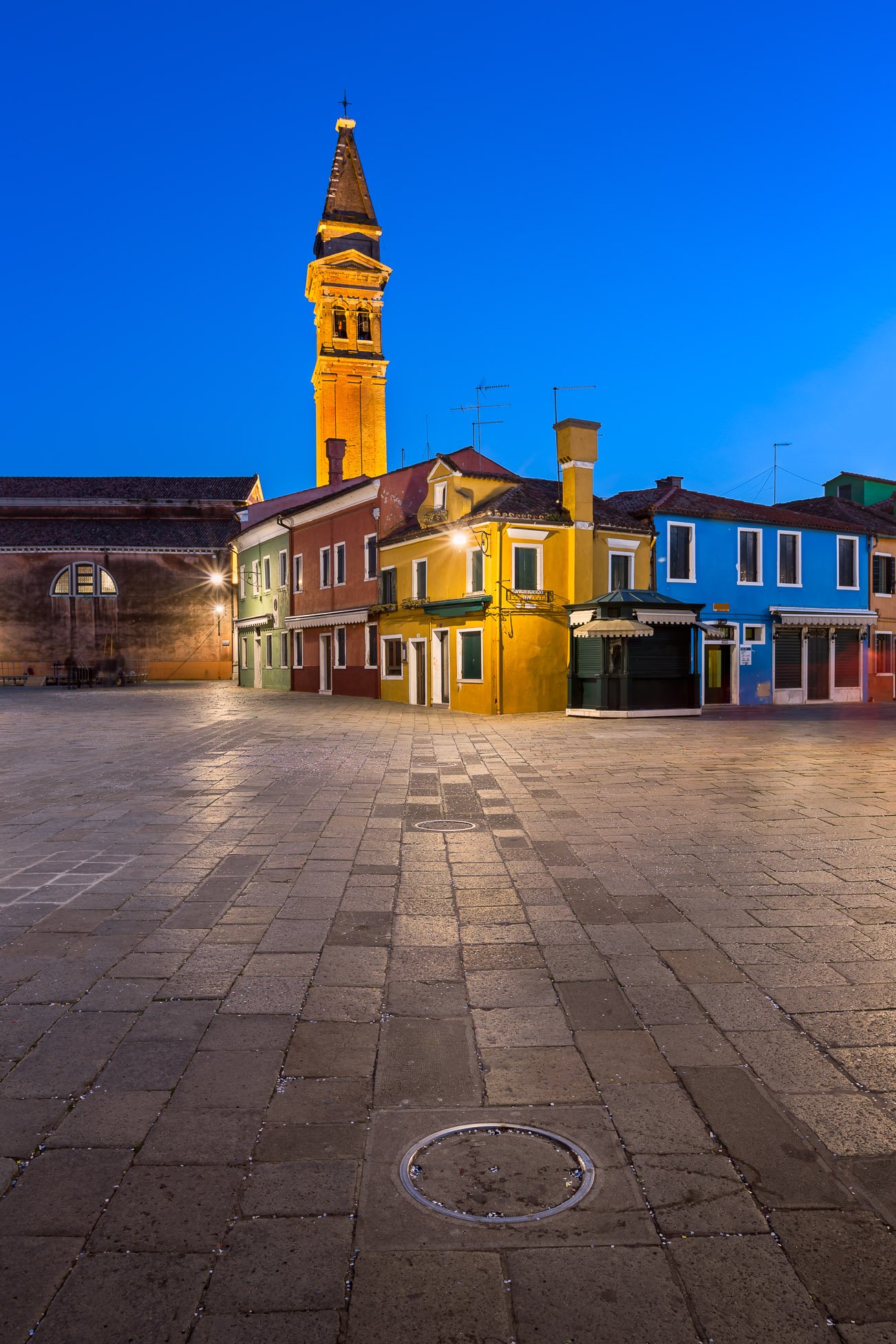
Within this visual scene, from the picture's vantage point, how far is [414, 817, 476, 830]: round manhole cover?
25.1 ft

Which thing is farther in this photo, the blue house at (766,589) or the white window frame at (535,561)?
the blue house at (766,589)

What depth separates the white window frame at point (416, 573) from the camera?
26.4 metres

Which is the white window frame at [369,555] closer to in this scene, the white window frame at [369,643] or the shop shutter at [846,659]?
the white window frame at [369,643]

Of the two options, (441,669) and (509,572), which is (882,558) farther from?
(441,669)

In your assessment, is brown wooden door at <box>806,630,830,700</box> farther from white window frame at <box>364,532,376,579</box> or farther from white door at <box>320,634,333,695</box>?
white door at <box>320,634,333,695</box>

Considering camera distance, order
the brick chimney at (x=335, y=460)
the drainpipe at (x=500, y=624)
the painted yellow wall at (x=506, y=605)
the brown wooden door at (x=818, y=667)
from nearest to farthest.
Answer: the drainpipe at (x=500, y=624), the painted yellow wall at (x=506, y=605), the brown wooden door at (x=818, y=667), the brick chimney at (x=335, y=460)

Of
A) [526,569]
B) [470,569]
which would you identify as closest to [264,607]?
[470,569]

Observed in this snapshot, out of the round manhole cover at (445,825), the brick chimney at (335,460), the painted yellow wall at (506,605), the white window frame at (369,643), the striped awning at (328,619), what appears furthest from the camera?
the brick chimney at (335,460)

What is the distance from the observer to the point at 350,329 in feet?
202

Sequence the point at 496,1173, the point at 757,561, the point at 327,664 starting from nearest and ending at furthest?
the point at 496,1173, the point at 757,561, the point at 327,664

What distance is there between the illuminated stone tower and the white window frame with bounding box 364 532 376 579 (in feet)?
104

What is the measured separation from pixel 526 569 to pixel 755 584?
9814 millimetres

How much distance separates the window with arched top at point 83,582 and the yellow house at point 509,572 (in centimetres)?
2415

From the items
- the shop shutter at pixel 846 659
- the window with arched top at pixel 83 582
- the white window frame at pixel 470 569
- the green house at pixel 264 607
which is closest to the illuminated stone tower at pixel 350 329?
the green house at pixel 264 607
